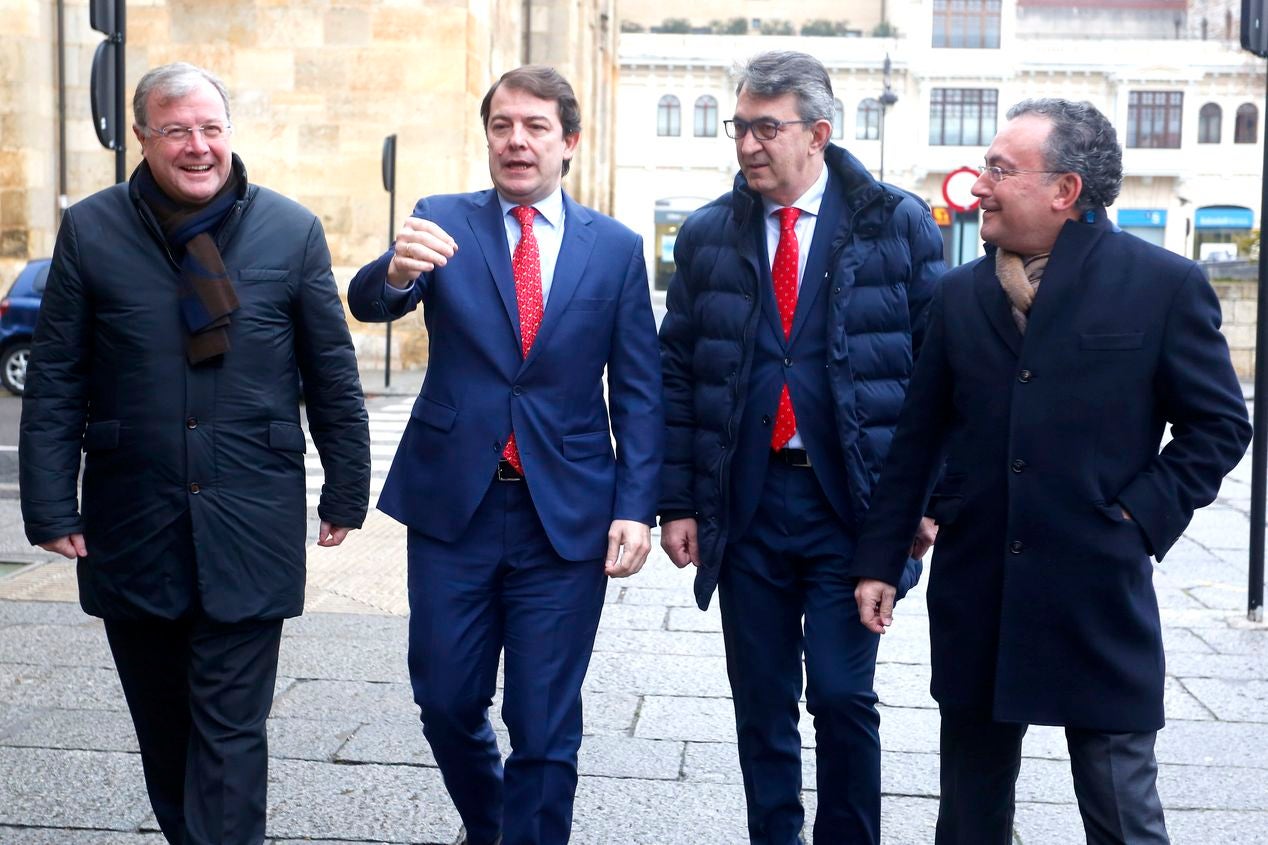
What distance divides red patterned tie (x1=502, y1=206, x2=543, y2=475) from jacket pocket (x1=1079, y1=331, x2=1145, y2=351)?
1.31 metres

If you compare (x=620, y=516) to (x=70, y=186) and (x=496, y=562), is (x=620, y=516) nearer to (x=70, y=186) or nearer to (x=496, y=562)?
(x=496, y=562)

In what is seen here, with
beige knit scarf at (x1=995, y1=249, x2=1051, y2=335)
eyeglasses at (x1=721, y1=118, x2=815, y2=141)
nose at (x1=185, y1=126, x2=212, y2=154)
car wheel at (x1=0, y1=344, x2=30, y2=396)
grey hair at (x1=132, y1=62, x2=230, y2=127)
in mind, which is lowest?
car wheel at (x1=0, y1=344, x2=30, y2=396)

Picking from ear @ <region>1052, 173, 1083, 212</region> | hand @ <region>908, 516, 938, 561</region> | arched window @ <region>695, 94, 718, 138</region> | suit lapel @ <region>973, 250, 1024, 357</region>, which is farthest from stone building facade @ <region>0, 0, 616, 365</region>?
arched window @ <region>695, 94, 718, 138</region>

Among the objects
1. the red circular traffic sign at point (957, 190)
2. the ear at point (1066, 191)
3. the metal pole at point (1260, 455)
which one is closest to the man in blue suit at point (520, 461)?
the ear at point (1066, 191)

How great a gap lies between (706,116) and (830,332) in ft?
216

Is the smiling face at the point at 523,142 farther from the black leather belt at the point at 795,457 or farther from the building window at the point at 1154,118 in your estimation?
the building window at the point at 1154,118

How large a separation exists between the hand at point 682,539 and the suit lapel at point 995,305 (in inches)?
39.8

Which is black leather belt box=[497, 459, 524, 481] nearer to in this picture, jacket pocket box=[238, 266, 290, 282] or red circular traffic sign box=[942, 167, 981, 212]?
jacket pocket box=[238, 266, 290, 282]

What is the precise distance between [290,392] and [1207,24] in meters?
84.4

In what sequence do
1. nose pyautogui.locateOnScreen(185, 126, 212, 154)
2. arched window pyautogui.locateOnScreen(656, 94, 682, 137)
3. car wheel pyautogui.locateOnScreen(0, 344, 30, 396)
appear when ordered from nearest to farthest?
1. nose pyautogui.locateOnScreen(185, 126, 212, 154)
2. car wheel pyautogui.locateOnScreen(0, 344, 30, 396)
3. arched window pyautogui.locateOnScreen(656, 94, 682, 137)

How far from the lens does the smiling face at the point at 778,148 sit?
13.1 ft

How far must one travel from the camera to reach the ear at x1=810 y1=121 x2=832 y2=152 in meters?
4.03

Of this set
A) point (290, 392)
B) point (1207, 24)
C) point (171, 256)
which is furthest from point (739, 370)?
point (1207, 24)

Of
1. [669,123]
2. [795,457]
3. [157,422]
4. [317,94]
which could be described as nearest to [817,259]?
[795,457]
